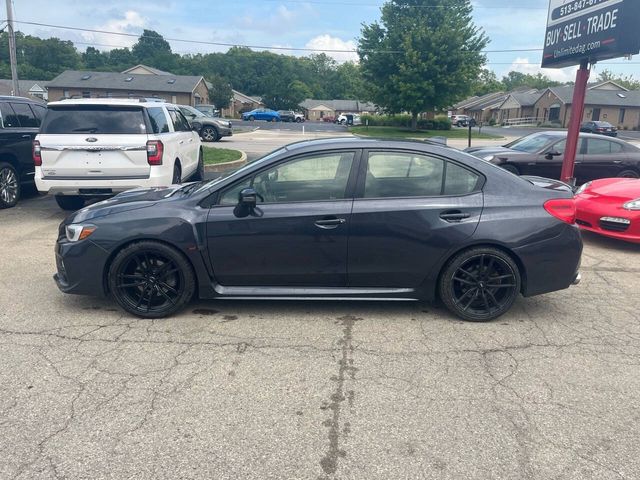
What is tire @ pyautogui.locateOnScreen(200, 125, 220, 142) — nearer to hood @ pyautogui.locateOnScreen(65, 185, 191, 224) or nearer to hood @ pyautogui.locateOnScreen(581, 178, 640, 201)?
hood @ pyautogui.locateOnScreen(581, 178, 640, 201)

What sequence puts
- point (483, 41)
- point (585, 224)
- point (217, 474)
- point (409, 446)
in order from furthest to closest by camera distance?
point (483, 41)
point (585, 224)
point (409, 446)
point (217, 474)

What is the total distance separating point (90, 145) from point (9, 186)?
102 inches

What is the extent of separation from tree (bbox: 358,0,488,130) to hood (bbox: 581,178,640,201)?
1372 inches

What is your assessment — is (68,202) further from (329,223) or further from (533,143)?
(533,143)

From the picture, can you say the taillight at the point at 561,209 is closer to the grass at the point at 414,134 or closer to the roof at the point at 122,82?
the grass at the point at 414,134

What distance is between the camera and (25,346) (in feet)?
12.8

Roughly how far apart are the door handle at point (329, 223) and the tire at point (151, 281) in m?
1.18

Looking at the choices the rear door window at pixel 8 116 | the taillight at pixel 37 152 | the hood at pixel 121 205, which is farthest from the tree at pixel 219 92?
the hood at pixel 121 205

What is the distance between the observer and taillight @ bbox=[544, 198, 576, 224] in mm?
4426

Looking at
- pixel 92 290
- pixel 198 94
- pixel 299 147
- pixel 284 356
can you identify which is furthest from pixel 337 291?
pixel 198 94

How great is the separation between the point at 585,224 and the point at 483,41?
39188 mm

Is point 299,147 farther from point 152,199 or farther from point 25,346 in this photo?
point 25,346

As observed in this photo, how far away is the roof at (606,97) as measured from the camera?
214 ft

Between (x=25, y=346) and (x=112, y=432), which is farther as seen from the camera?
(x=25, y=346)
